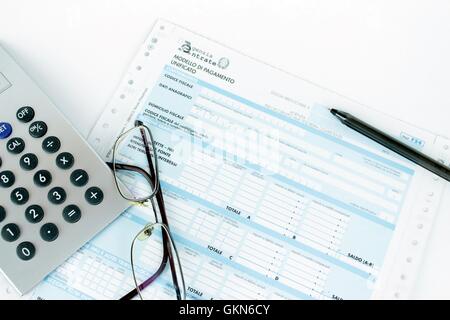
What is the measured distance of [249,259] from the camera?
48 centimetres

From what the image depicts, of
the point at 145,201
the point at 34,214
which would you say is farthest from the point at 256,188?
the point at 34,214

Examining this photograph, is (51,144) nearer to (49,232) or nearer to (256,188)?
(49,232)

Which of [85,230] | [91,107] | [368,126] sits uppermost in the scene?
[368,126]

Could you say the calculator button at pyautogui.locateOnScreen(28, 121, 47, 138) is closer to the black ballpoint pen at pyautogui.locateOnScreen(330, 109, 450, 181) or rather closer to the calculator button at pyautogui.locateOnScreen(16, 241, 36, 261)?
the calculator button at pyautogui.locateOnScreen(16, 241, 36, 261)

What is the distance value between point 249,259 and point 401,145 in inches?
7.7

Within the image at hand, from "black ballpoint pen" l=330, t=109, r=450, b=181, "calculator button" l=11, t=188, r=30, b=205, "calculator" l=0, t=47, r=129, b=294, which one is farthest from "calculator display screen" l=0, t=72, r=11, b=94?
"black ballpoint pen" l=330, t=109, r=450, b=181

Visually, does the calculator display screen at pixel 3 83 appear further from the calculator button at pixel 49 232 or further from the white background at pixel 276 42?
the calculator button at pixel 49 232

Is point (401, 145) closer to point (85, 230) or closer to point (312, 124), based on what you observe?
point (312, 124)

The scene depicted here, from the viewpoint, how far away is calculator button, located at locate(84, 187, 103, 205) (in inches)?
18.4

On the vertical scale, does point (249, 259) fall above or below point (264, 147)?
below

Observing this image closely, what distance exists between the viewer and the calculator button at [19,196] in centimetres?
45

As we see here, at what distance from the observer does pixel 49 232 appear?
451 mm

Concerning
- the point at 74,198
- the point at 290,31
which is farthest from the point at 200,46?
the point at 74,198

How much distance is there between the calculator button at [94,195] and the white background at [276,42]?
3.1 inches
